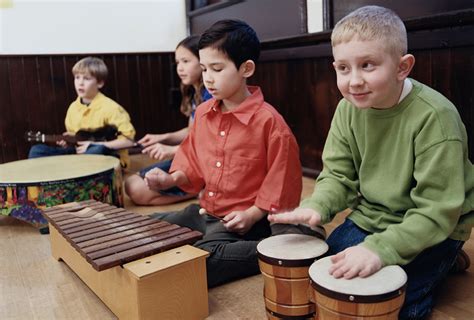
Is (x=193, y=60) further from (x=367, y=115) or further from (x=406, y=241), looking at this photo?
(x=406, y=241)

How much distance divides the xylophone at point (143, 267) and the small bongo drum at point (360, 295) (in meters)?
0.44

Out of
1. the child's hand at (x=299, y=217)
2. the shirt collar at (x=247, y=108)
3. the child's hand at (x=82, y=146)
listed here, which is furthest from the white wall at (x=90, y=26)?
the child's hand at (x=299, y=217)

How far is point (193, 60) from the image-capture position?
264 cm

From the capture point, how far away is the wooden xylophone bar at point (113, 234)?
4.78 ft

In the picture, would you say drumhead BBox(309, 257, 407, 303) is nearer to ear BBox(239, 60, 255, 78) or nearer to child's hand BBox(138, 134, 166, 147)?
ear BBox(239, 60, 255, 78)

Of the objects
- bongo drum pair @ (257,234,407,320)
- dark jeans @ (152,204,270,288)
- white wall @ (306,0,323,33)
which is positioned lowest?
dark jeans @ (152,204,270,288)

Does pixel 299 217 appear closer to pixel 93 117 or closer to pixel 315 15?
pixel 315 15

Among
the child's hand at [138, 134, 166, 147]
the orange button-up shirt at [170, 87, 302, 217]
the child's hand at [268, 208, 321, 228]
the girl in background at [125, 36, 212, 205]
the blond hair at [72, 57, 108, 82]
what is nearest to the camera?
the child's hand at [268, 208, 321, 228]

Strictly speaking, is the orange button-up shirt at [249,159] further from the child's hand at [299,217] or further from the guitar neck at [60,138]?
the guitar neck at [60,138]

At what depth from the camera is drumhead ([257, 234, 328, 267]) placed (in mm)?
1300

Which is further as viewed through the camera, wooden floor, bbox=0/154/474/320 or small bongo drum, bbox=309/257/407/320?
wooden floor, bbox=0/154/474/320

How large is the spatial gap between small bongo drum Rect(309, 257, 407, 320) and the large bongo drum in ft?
5.24

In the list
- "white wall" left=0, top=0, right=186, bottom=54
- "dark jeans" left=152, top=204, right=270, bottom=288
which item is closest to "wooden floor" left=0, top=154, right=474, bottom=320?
"dark jeans" left=152, top=204, right=270, bottom=288

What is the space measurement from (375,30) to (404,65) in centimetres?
13
